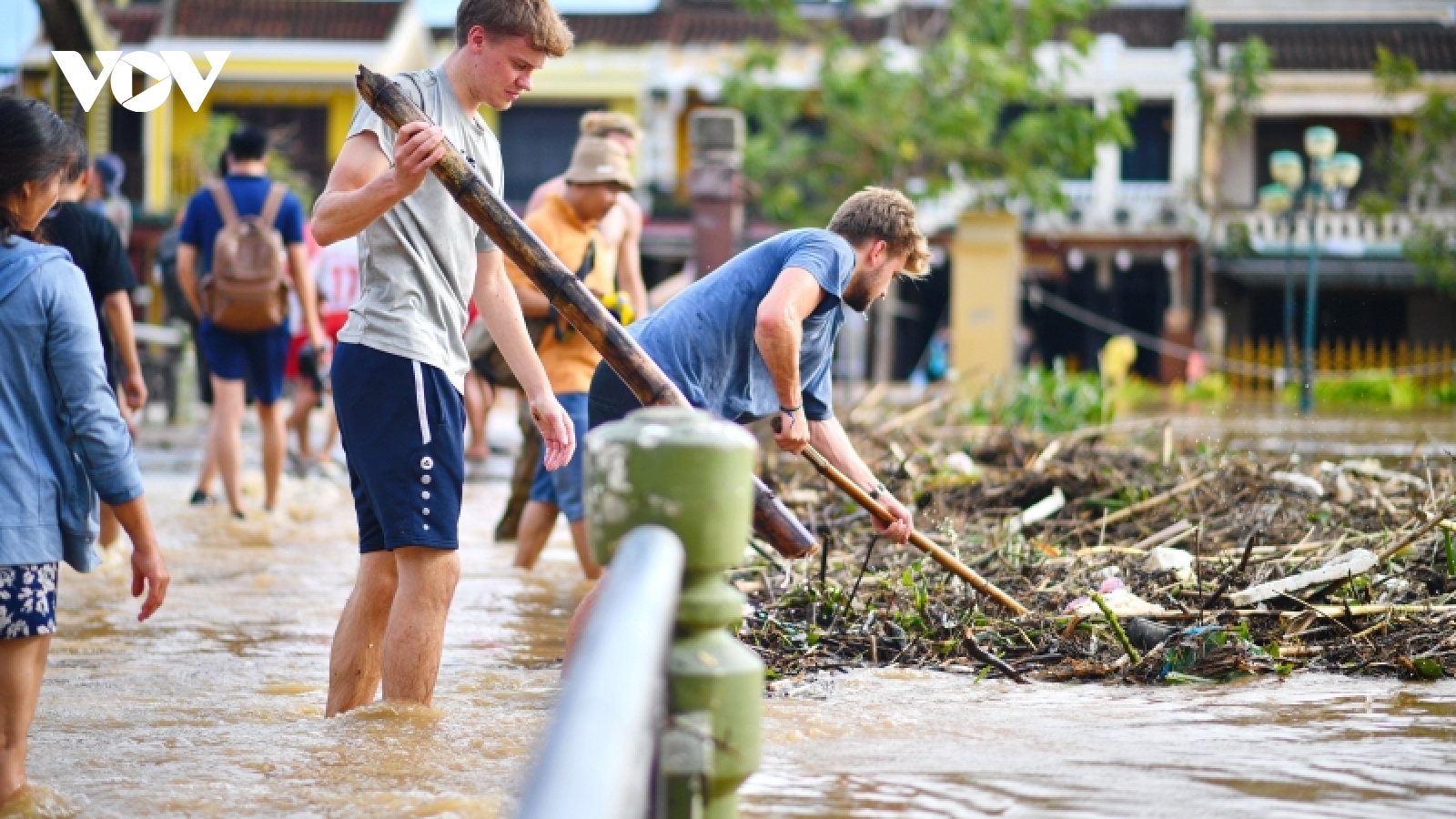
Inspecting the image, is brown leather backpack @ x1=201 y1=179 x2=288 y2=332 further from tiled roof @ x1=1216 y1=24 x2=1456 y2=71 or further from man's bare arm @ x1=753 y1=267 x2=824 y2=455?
tiled roof @ x1=1216 y1=24 x2=1456 y2=71

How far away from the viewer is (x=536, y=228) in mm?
6738

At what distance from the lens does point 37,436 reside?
11.2 ft

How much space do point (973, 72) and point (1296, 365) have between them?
8.80 m

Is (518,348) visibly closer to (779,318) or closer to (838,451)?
(779,318)

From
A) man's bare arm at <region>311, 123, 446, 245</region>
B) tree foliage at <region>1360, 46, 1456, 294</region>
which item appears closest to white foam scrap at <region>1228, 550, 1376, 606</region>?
man's bare arm at <region>311, 123, 446, 245</region>

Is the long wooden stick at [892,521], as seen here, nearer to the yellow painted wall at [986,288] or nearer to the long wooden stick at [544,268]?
the long wooden stick at [544,268]

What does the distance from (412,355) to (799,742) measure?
123 cm

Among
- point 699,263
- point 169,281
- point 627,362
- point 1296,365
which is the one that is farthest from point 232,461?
point 1296,365

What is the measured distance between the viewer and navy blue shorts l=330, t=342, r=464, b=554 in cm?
393

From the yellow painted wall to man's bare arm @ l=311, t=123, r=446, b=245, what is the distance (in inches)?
790

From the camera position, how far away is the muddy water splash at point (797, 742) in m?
3.49

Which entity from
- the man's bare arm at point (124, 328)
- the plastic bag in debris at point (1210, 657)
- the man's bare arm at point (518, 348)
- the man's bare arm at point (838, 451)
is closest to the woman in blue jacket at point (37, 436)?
the man's bare arm at point (518, 348)


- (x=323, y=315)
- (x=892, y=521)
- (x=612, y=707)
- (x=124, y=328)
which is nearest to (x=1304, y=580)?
(x=892, y=521)

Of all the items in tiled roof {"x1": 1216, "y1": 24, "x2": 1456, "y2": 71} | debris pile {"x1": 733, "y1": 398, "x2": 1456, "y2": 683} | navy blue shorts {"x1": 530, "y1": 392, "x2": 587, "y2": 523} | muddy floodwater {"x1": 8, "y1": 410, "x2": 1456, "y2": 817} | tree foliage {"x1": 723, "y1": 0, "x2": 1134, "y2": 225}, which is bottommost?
muddy floodwater {"x1": 8, "y1": 410, "x2": 1456, "y2": 817}
